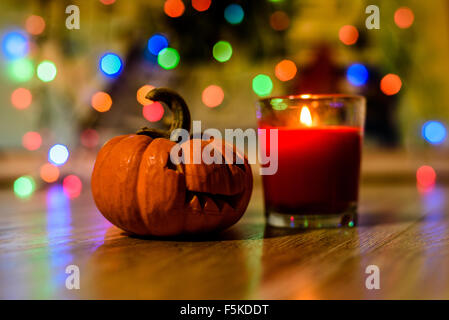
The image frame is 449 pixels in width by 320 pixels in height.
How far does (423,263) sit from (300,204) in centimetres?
28

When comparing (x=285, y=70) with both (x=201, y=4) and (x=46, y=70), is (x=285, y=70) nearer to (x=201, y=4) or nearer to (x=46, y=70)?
(x=201, y=4)

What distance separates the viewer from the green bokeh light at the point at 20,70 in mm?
2766

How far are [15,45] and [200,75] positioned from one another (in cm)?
107

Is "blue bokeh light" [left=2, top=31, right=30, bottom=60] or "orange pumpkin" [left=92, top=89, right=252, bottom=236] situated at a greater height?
"blue bokeh light" [left=2, top=31, right=30, bottom=60]

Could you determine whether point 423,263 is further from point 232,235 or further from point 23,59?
point 23,59

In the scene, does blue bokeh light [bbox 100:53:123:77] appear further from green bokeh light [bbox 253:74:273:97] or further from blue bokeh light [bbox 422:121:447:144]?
blue bokeh light [bbox 422:121:447:144]

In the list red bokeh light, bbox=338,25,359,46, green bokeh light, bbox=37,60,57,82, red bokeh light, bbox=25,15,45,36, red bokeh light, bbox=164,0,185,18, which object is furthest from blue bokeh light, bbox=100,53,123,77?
red bokeh light, bbox=338,25,359,46

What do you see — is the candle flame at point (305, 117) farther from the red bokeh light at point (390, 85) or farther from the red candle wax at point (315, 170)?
the red bokeh light at point (390, 85)

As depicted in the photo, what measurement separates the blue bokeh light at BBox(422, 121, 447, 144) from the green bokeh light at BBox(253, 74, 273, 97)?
1055 mm

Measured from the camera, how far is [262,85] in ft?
9.38

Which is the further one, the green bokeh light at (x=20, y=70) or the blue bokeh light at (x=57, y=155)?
the green bokeh light at (x=20, y=70)

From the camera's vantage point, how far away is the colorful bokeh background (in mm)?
2408

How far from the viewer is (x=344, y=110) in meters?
0.80

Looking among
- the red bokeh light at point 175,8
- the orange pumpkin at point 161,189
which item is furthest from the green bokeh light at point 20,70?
the orange pumpkin at point 161,189
